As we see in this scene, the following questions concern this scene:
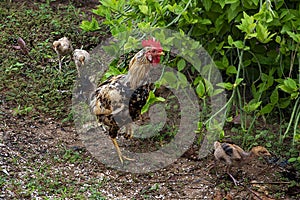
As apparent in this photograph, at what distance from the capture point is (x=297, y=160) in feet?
15.6

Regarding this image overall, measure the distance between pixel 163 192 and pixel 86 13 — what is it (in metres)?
4.05

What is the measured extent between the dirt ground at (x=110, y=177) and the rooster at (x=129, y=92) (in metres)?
0.47

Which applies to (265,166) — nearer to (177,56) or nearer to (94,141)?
(177,56)

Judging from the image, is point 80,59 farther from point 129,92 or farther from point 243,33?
point 243,33

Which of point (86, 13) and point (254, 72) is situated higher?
point (254, 72)

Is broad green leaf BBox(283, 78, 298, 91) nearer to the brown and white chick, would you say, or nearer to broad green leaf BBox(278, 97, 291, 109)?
broad green leaf BBox(278, 97, 291, 109)

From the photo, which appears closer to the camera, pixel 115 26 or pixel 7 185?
pixel 7 185

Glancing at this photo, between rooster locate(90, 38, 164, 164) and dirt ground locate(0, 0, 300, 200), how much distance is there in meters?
0.47

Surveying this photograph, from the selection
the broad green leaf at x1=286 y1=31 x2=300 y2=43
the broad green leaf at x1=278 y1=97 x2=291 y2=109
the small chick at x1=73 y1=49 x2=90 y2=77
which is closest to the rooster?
the broad green leaf at x1=286 y1=31 x2=300 y2=43

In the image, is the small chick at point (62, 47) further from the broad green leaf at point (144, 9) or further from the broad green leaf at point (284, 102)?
the broad green leaf at point (284, 102)

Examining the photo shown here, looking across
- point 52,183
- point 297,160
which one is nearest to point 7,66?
point 52,183

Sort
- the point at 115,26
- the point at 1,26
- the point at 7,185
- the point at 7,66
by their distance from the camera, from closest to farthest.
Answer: the point at 7,185
the point at 115,26
the point at 7,66
the point at 1,26

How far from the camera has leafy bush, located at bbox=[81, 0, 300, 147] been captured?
4.34 m

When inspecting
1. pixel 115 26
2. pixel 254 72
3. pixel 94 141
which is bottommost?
pixel 94 141
